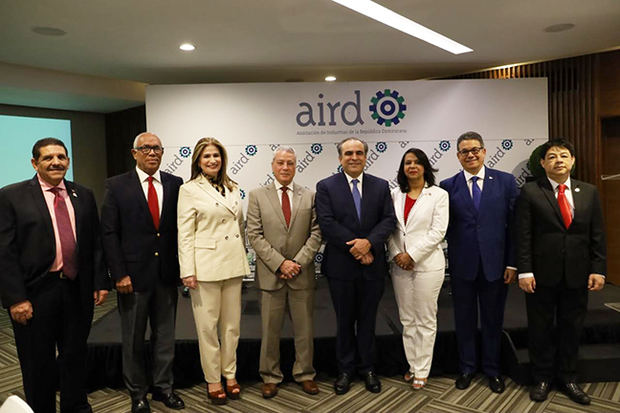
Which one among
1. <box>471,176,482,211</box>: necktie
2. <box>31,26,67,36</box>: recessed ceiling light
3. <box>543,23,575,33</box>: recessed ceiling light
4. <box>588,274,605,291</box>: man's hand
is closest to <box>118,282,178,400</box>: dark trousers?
<box>471,176,482,211</box>: necktie

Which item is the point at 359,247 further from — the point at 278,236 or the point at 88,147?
the point at 88,147

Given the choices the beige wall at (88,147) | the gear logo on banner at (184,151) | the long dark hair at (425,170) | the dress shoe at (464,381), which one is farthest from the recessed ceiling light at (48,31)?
the dress shoe at (464,381)

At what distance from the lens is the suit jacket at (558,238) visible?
2.70 m

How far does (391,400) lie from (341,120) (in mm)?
3792

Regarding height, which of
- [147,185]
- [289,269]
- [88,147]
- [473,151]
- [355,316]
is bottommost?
[355,316]

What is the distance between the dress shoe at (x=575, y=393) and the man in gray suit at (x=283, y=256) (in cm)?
160

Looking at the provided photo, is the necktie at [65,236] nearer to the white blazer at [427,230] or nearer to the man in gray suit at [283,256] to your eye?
the man in gray suit at [283,256]

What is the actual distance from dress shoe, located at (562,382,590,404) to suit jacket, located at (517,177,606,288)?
66cm

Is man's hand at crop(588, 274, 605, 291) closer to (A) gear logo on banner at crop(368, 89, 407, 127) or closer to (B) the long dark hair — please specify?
(B) the long dark hair

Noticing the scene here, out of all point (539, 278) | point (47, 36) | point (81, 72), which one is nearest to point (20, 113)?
point (81, 72)

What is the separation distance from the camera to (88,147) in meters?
7.74

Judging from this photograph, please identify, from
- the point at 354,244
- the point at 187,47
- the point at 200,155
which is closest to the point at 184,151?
the point at 187,47

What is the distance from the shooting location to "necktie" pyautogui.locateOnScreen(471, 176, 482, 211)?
2.95 metres

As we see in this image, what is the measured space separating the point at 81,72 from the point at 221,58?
196 cm
